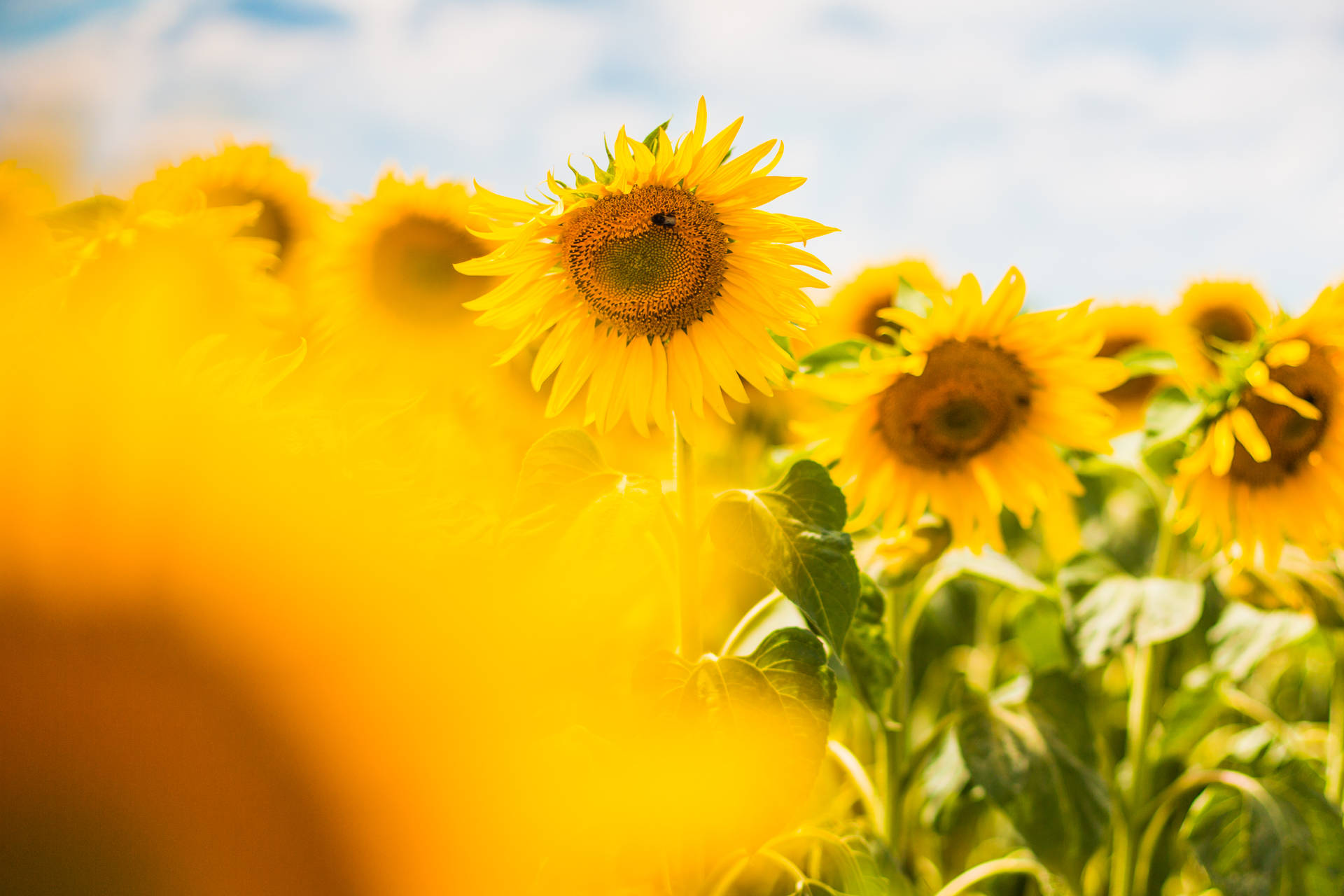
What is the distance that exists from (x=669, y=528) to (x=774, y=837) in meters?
0.30

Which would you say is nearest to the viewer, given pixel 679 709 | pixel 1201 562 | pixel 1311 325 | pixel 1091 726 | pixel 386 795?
pixel 386 795

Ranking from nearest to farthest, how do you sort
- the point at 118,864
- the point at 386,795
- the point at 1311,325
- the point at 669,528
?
the point at 118,864
the point at 386,795
the point at 669,528
the point at 1311,325

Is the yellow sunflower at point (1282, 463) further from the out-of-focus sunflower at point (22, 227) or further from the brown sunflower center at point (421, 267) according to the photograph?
the out-of-focus sunflower at point (22, 227)

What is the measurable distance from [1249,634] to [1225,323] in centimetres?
177

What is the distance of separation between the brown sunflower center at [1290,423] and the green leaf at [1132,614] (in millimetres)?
199

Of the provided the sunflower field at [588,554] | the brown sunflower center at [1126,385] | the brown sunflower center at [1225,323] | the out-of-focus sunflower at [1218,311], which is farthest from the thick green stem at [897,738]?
the brown sunflower center at [1225,323]

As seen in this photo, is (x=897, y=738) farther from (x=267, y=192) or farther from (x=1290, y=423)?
(x=267, y=192)

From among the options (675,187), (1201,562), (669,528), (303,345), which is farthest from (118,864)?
(1201,562)

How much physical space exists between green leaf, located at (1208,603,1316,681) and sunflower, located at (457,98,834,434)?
1.04m

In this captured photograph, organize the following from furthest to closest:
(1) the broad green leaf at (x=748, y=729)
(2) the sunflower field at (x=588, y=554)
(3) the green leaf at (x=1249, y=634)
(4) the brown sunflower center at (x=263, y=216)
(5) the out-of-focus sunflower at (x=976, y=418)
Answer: (4) the brown sunflower center at (x=263, y=216), (3) the green leaf at (x=1249, y=634), (5) the out-of-focus sunflower at (x=976, y=418), (1) the broad green leaf at (x=748, y=729), (2) the sunflower field at (x=588, y=554)

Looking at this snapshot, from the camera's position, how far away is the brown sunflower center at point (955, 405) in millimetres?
1188

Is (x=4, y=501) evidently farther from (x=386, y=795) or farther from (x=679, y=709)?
(x=679, y=709)

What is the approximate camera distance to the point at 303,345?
2.10ft

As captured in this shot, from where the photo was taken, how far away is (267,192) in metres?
1.59
